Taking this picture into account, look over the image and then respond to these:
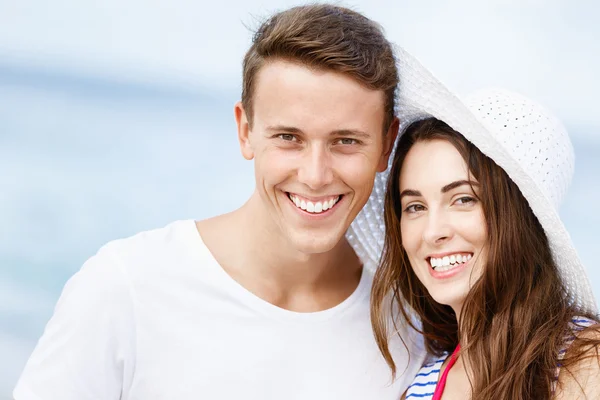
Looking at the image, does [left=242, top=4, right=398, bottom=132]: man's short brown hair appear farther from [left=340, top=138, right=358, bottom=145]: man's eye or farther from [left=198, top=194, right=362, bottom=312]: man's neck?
[left=198, top=194, right=362, bottom=312]: man's neck

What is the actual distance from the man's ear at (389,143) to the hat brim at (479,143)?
29 millimetres

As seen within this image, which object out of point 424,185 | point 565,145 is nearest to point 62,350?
point 424,185

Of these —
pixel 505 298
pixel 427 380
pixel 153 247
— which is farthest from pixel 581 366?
pixel 153 247

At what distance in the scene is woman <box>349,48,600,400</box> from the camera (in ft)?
8.62

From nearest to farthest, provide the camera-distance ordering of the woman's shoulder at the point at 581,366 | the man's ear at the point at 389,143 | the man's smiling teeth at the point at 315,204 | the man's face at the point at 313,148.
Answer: the woman's shoulder at the point at 581,366 → the man's face at the point at 313,148 → the man's smiling teeth at the point at 315,204 → the man's ear at the point at 389,143

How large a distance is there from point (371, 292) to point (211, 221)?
618 mm

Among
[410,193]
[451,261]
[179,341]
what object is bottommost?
[179,341]

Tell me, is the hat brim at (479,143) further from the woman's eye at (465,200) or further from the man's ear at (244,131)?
the man's ear at (244,131)

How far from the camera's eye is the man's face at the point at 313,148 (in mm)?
2664

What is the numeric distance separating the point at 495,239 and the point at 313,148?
0.63 metres

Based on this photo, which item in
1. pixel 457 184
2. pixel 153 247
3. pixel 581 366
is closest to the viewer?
pixel 581 366

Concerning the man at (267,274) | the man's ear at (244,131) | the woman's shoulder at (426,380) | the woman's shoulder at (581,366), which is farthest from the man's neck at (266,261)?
the woman's shoulder at (581,366)

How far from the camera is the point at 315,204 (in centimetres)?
278

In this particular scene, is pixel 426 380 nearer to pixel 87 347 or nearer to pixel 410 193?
pixel 410 193
